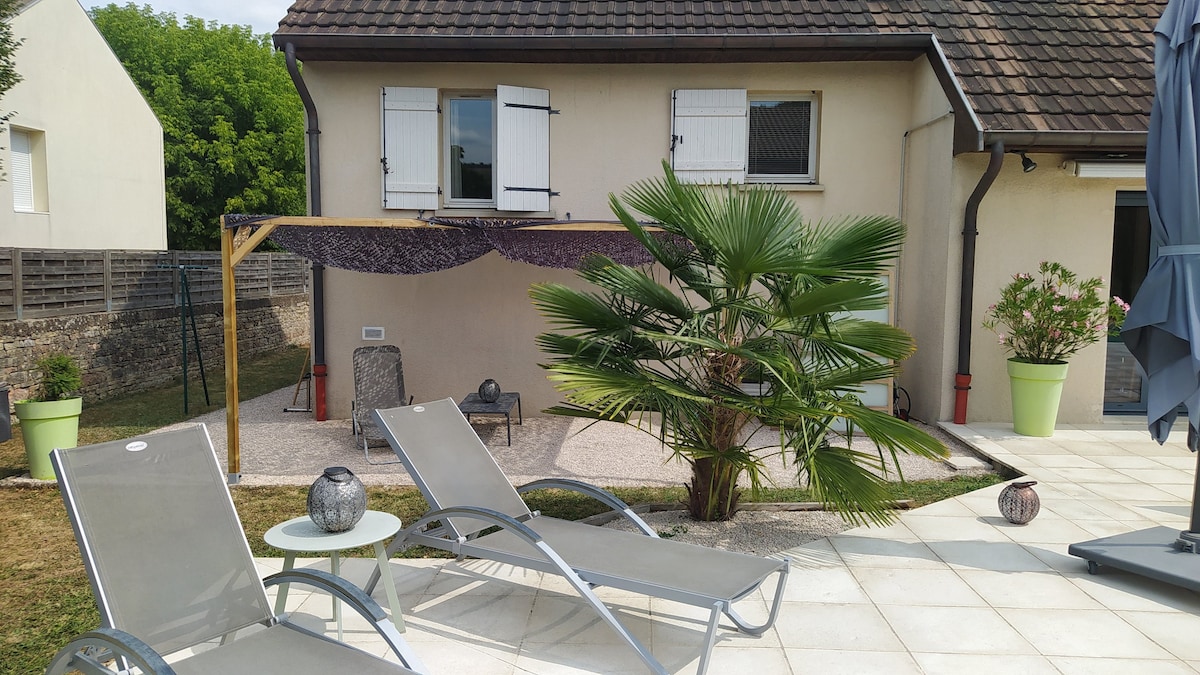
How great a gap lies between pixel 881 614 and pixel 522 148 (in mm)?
6788

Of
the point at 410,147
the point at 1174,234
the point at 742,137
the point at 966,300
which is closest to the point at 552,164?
the point at 410,147

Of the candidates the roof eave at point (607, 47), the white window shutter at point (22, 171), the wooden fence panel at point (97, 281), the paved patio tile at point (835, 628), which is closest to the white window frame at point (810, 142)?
the roof eave at point (607, 47)

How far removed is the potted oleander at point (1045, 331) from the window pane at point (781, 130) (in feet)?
9.36

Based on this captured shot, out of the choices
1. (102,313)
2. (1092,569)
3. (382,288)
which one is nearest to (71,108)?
(102,313)

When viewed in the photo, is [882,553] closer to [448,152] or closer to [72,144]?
[448,152]

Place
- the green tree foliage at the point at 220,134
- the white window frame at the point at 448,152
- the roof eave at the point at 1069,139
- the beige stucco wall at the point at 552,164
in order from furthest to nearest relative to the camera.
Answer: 1. the green tree foliage at the point at 220,134
2. the white window frame at the point at 448,152
3. the beige stucco wall at the point at 552,164
4. the roof eave at the point at 1069,139

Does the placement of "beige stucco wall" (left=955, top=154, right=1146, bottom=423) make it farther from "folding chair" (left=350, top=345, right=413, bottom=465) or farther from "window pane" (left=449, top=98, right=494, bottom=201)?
"folding chair" (left=350, top=345, right=413, bottom=465)

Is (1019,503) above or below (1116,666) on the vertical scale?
above

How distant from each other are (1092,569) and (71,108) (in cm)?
1740

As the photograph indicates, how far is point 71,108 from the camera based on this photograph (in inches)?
609

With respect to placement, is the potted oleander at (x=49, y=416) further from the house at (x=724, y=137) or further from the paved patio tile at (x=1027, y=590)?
the paved patio tile at (x=1027, y=590)

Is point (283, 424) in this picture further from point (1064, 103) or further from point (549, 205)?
point (1064, 103)

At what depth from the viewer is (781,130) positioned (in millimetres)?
10031

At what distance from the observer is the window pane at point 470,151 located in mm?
10031
